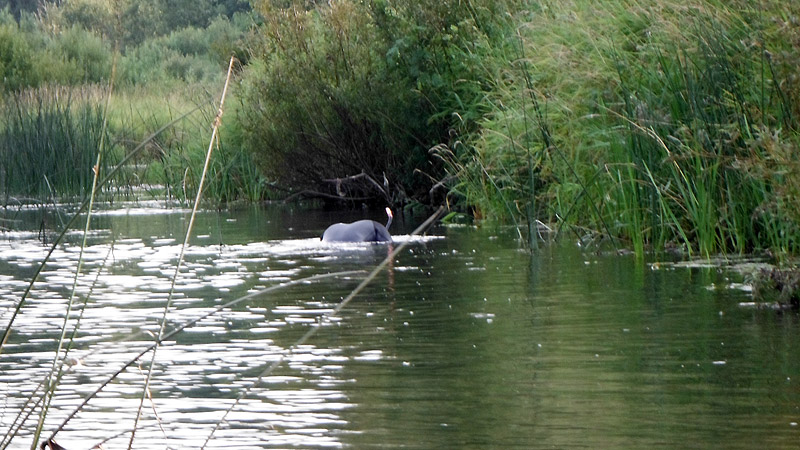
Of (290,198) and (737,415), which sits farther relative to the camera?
(290,198)

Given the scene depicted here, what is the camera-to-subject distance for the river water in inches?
193

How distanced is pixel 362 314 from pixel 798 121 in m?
2.92

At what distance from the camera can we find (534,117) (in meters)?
12.6

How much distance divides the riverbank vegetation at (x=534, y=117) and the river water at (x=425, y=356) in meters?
0.65

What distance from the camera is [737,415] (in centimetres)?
495

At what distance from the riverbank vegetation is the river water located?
2.12 feet

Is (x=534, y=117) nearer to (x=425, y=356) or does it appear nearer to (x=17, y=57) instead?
(x=425, y=356)

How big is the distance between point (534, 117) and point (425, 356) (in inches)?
255

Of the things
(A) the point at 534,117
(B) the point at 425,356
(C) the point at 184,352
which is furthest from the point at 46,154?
(B) the point at 425,356

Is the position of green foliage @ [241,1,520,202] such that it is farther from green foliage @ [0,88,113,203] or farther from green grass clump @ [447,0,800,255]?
green grass clump @ [447,0,800,255]

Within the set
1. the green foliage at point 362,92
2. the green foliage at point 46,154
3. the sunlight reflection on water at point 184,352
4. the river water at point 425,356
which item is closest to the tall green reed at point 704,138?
the river water at point 425,356

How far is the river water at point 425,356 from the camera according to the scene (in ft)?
16.0

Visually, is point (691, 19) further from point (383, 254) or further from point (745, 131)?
point (383, 254)

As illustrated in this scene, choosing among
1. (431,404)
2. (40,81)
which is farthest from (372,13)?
(40,81)
